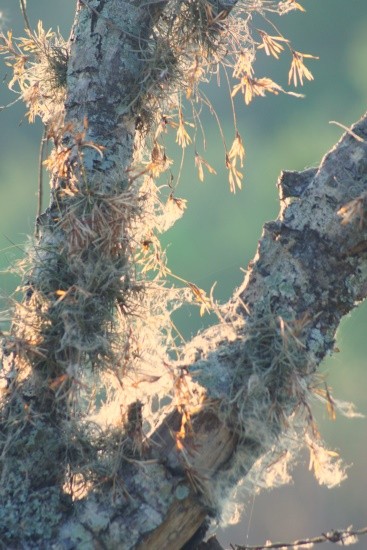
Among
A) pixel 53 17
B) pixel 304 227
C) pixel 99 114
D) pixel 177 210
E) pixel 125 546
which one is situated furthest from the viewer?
pixel 53 17

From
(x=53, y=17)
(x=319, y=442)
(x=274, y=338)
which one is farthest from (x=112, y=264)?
(x=53, y=17)

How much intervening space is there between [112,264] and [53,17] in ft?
17.8

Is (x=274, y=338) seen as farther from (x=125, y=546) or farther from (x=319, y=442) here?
(x=125, y=546)

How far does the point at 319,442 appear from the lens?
101 centimetres

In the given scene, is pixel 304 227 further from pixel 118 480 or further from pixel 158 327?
pixel 118 480

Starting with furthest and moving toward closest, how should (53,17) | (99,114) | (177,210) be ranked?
(53,17) < (177,210) < (99,114)

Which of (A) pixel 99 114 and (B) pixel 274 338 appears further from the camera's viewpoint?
(A) pixel 99 114

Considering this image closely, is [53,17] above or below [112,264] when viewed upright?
above

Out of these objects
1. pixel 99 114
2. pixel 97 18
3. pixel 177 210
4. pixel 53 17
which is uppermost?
pixel 53 17

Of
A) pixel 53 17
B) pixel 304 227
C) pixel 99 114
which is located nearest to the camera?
pixel 304 227

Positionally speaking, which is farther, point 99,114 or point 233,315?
point 99,114

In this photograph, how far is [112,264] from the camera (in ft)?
3.47

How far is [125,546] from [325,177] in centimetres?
51

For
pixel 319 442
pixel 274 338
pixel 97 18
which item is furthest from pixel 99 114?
pixel 319 442
